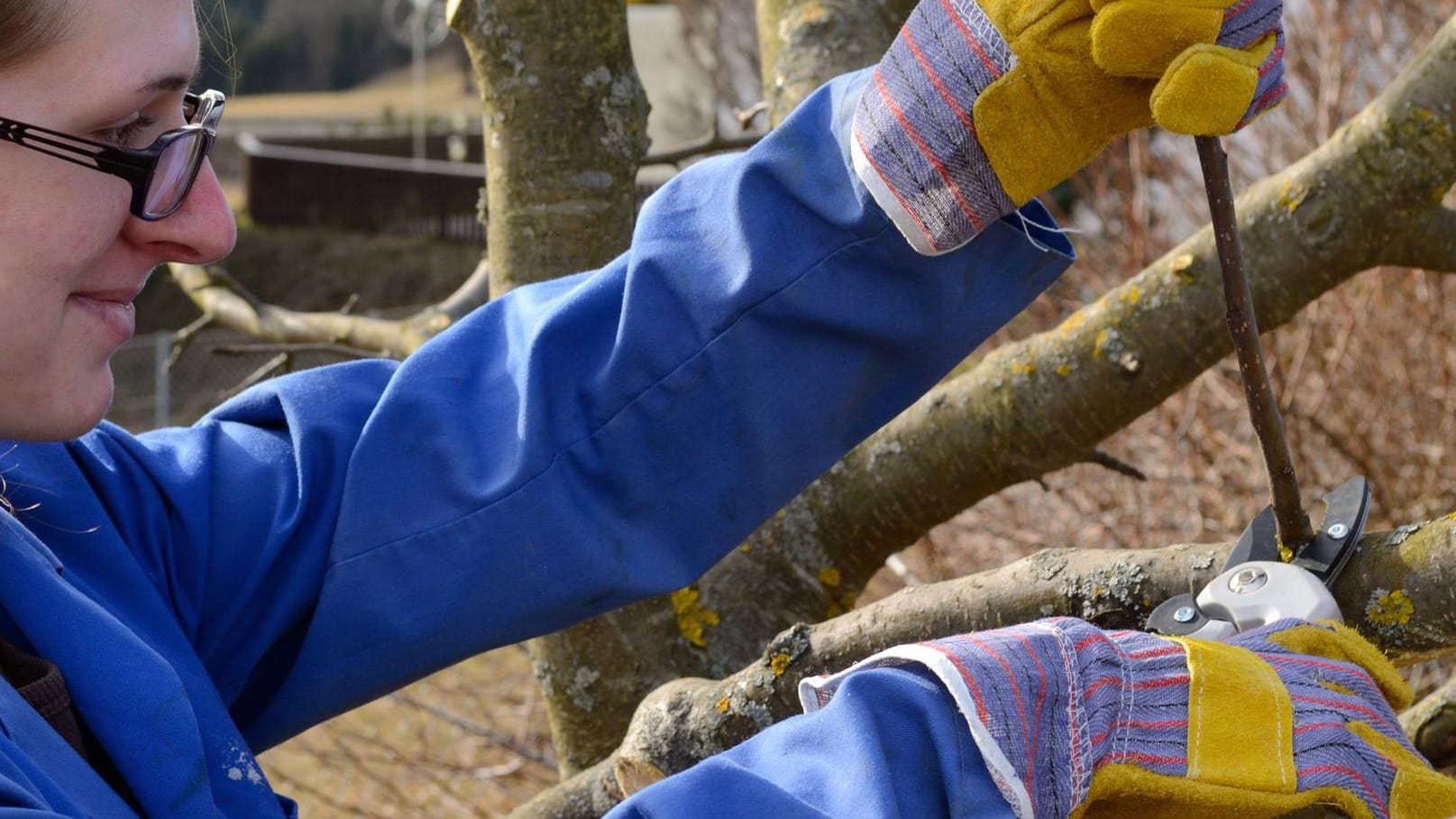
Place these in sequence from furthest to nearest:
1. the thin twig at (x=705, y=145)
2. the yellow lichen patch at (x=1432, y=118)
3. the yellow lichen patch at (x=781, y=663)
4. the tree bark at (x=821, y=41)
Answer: the thin twig at (x=705, y=145), the tree bark at (x=821, y=41), the yellow lichen patch at (x=1432, y=118), the yellow lichen patch at (x=781, y=663)

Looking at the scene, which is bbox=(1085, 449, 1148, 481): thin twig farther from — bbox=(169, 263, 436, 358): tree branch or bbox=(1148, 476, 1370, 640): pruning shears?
bbox=(169, 263, 436, 358): tree branch

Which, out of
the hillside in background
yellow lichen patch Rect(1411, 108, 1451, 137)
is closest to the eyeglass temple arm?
yellow lichen patch Rect(1411, 108, 1451, 137)

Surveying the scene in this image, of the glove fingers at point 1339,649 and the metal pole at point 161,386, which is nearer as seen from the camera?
the glove fingers at point 1339,649

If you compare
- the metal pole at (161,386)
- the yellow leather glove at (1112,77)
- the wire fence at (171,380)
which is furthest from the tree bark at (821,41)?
the wire fence at (171,380)

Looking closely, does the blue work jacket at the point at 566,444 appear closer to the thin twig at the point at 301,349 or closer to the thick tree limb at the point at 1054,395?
the thick tree limb at the point at 1054,395

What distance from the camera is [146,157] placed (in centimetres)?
117

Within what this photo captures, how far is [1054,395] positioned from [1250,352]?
2.23 feet

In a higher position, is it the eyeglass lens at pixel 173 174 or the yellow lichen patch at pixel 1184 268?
the eyeglass lens at pixel 173 174

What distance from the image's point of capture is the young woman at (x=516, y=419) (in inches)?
48.0

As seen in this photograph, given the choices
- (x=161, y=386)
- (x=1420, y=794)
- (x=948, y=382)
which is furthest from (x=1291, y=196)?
(x=161, y=386)

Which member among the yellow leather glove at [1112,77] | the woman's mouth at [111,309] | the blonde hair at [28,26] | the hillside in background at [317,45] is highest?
the hillside in background at [317,45]

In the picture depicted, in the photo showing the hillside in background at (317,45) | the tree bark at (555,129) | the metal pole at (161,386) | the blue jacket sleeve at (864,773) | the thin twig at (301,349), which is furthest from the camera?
the hillside in background at (317,45)

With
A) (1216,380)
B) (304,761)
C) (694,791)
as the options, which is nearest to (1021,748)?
(694,791)

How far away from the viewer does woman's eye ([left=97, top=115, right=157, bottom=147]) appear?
1.15 metres
